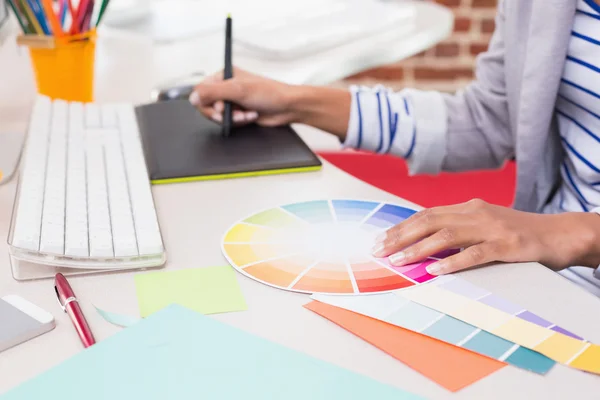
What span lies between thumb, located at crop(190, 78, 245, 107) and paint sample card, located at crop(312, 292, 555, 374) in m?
0.42

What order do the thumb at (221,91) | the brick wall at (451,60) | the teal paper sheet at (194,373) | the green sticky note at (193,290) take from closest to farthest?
the teal paper sheet at (194,373) < the green sticky note at (193,290) < the thumb at (221,91) < the brick wall at (451,60)

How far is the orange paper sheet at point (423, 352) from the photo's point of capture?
1.58 feet

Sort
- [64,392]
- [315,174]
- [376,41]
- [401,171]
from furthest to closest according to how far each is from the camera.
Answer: [376,41]
[401,171]
[315,174]
[64,392]

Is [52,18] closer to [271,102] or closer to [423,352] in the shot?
[271,102]

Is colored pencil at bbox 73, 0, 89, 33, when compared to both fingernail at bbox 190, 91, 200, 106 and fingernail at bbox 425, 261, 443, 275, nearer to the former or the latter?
fingernail at bbox 190, 91, 200, 106

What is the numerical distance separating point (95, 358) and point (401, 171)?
0.82m

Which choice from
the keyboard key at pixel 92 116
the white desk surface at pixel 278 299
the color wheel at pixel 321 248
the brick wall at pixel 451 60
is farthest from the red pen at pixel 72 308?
the brick wall at pixel 451 60

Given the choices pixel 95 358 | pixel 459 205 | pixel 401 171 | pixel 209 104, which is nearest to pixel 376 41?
pixel 401 171

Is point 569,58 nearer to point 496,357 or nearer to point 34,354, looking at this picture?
point 496,357

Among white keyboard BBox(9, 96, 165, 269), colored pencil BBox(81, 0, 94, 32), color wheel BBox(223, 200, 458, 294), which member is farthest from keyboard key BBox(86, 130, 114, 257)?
colored pencil BBox(81, 0, 94, 32)

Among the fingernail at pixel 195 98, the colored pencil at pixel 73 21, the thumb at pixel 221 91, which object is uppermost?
the colored pencil at pixel 73 21

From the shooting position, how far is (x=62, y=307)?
1.81 feet

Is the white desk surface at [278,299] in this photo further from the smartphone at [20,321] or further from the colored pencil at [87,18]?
the colored pencil at [87,18]

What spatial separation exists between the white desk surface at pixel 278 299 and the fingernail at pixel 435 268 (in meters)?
0.02
